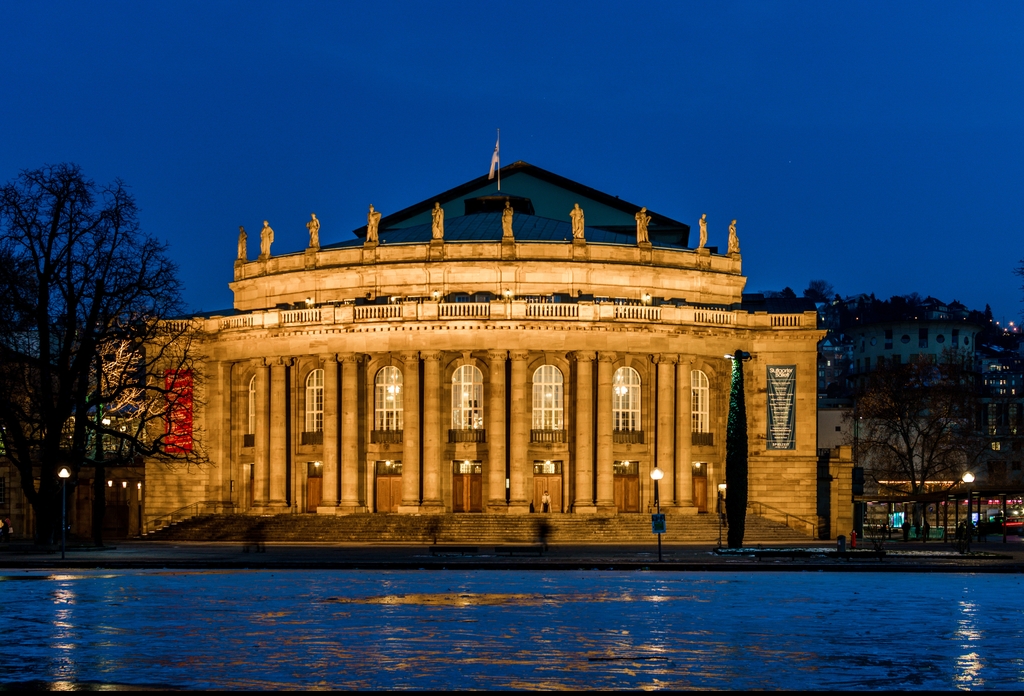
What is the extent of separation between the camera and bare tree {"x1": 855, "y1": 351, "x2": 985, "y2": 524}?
11375 cm

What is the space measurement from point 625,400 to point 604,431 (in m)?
3.57

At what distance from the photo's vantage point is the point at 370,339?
85.1 meters

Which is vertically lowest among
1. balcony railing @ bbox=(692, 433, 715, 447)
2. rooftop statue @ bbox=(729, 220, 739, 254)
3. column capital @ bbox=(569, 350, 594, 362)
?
balcony railing @ bbox=(692, 433, 715, 447)

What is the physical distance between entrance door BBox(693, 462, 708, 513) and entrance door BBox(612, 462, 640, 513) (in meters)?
4.04

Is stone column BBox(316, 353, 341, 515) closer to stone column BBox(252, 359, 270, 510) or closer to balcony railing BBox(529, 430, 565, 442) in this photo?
stone column BBox(252, 359, 270, 510)

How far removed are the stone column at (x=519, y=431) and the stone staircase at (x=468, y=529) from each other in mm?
3524

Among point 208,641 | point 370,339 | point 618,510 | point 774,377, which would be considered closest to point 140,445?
point 370,339

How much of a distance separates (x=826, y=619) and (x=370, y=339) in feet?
180

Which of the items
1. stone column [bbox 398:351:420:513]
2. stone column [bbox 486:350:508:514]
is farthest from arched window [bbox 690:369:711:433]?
stone column [bbox 398:351:420:513]

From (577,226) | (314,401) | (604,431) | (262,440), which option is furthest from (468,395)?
(262,440)

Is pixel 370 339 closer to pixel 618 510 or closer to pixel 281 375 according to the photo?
pixel 281 375

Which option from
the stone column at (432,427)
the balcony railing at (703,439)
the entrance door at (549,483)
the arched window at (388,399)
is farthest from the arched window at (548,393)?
the balcony railing at (703,439)

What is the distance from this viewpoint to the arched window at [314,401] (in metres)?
89.1

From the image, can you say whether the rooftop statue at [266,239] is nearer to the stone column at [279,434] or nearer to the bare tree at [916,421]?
the stone column at [279,434]
